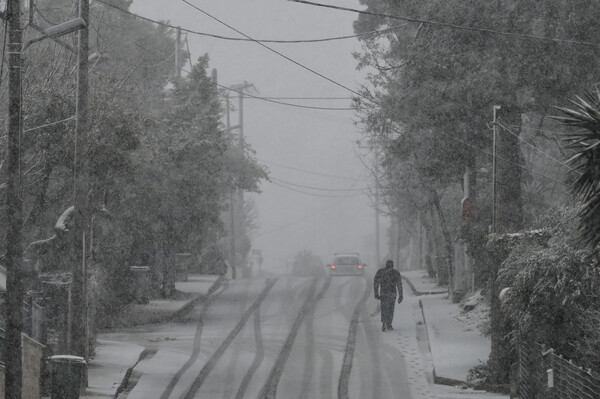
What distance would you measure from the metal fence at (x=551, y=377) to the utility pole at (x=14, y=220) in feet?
25.0

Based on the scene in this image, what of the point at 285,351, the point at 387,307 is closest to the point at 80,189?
the point at 285,351

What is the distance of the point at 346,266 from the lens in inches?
2263

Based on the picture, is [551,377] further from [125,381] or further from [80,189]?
[125,381]

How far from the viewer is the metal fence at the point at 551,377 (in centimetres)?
1552

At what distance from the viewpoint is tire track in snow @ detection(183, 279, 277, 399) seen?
75.8 feet

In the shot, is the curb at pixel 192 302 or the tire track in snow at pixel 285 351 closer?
the tire track in snow at pixel 285 351

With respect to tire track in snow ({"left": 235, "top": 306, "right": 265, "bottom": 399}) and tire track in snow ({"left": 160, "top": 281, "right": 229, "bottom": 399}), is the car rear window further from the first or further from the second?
tire track in snow ({"left": 235, "top": 306, "right": 265, "bottom": 399})

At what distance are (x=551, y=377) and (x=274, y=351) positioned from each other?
463 inches

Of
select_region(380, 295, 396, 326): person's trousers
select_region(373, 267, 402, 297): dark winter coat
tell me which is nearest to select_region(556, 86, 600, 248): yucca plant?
select_region(373, 267, 402, 297): dark winter coat

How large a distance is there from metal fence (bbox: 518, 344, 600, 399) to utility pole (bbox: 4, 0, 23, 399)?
7606 mm

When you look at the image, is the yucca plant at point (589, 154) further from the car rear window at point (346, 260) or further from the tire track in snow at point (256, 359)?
the car rear window at point (346, 260)

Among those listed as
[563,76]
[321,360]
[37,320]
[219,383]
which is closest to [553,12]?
[563,76]

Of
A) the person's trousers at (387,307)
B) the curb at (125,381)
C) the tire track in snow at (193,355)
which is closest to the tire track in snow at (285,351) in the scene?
the tire track in snow at (193,355)

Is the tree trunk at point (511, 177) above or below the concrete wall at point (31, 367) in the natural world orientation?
above
